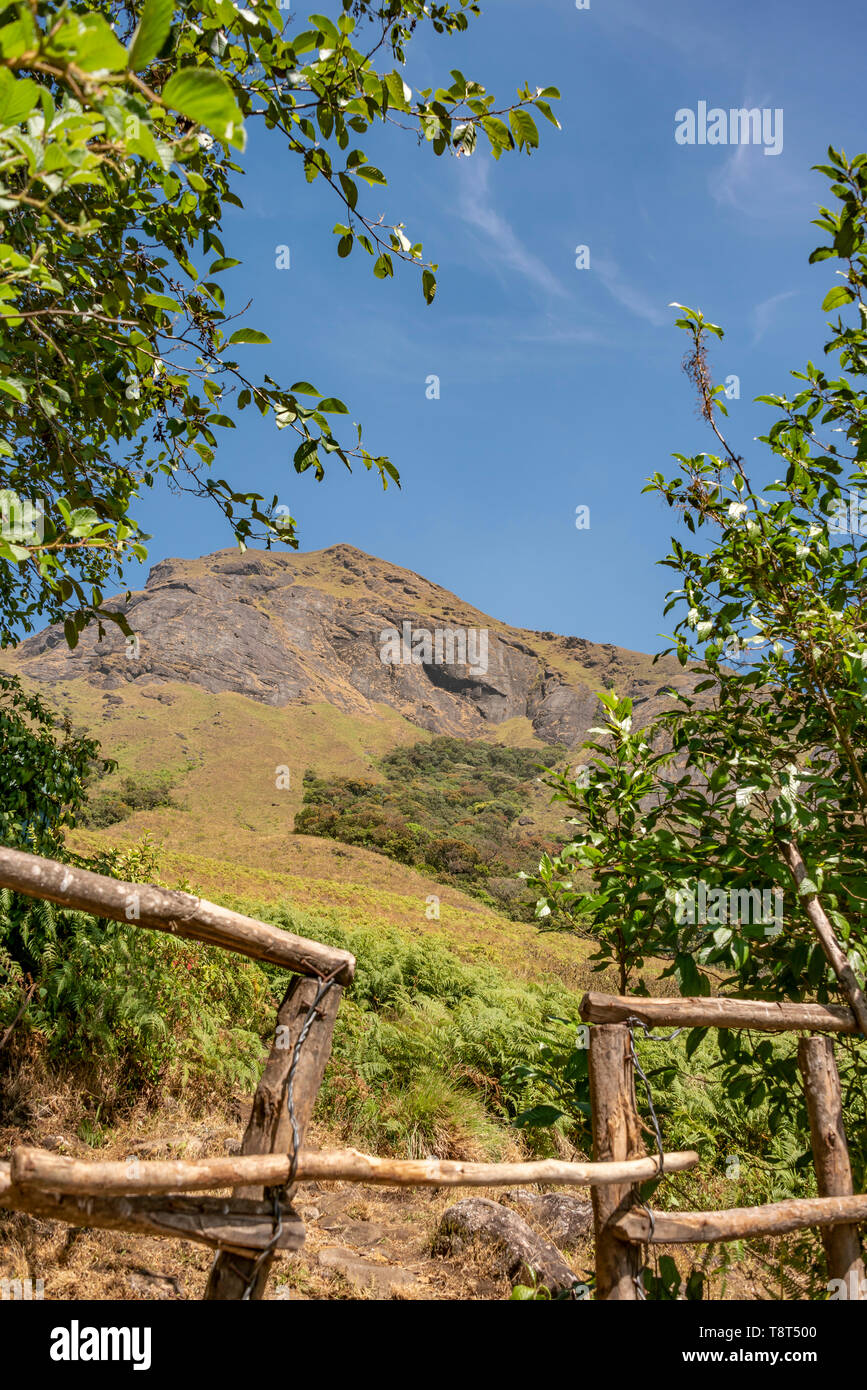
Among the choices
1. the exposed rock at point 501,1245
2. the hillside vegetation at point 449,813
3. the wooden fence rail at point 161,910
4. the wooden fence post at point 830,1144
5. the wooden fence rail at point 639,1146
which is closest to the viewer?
the wooden fence rail at point 161,910

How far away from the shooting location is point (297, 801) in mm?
53438

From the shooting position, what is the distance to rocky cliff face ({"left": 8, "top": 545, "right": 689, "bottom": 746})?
9444 cm

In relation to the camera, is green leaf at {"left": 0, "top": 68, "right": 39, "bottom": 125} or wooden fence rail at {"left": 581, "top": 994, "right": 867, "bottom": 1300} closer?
green leaf at {"left": 0, "top": 68, "right": 39, "bottom": 125}

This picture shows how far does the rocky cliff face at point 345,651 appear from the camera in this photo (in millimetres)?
94438

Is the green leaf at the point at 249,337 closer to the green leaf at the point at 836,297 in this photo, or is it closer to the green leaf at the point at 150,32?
the green leaf at the point at 150,32

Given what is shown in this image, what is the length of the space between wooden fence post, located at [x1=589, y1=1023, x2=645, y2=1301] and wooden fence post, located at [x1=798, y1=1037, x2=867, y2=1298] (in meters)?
0.85

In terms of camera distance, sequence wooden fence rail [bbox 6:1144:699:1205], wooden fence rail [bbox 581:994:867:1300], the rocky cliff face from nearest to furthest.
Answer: wooden fence rail [bbox 6:1144:699:1205]
wooden fence rail [bbox 581:994:867:1300]
the rocky cliff face

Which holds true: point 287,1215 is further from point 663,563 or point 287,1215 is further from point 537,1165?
A: point 663,563

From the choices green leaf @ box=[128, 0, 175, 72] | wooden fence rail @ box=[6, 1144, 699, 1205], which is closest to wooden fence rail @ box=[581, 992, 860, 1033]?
wooden fence rail @ box=[6, 1144, 699, 1205]

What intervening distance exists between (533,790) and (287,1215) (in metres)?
69.5

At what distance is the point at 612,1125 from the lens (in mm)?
2312

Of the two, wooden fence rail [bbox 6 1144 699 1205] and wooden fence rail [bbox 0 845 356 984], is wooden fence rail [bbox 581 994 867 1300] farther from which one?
wooden fence rail [bbox 0 845 356 984]

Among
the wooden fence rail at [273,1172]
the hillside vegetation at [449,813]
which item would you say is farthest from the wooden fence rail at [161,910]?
the hillside vegetation at [449,813]

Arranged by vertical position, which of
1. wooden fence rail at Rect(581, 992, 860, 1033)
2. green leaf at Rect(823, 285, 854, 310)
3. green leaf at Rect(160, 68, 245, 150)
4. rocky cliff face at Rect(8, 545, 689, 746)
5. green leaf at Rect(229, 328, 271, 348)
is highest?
rocky cliff face at Rect(8, 545, 689, 746)
